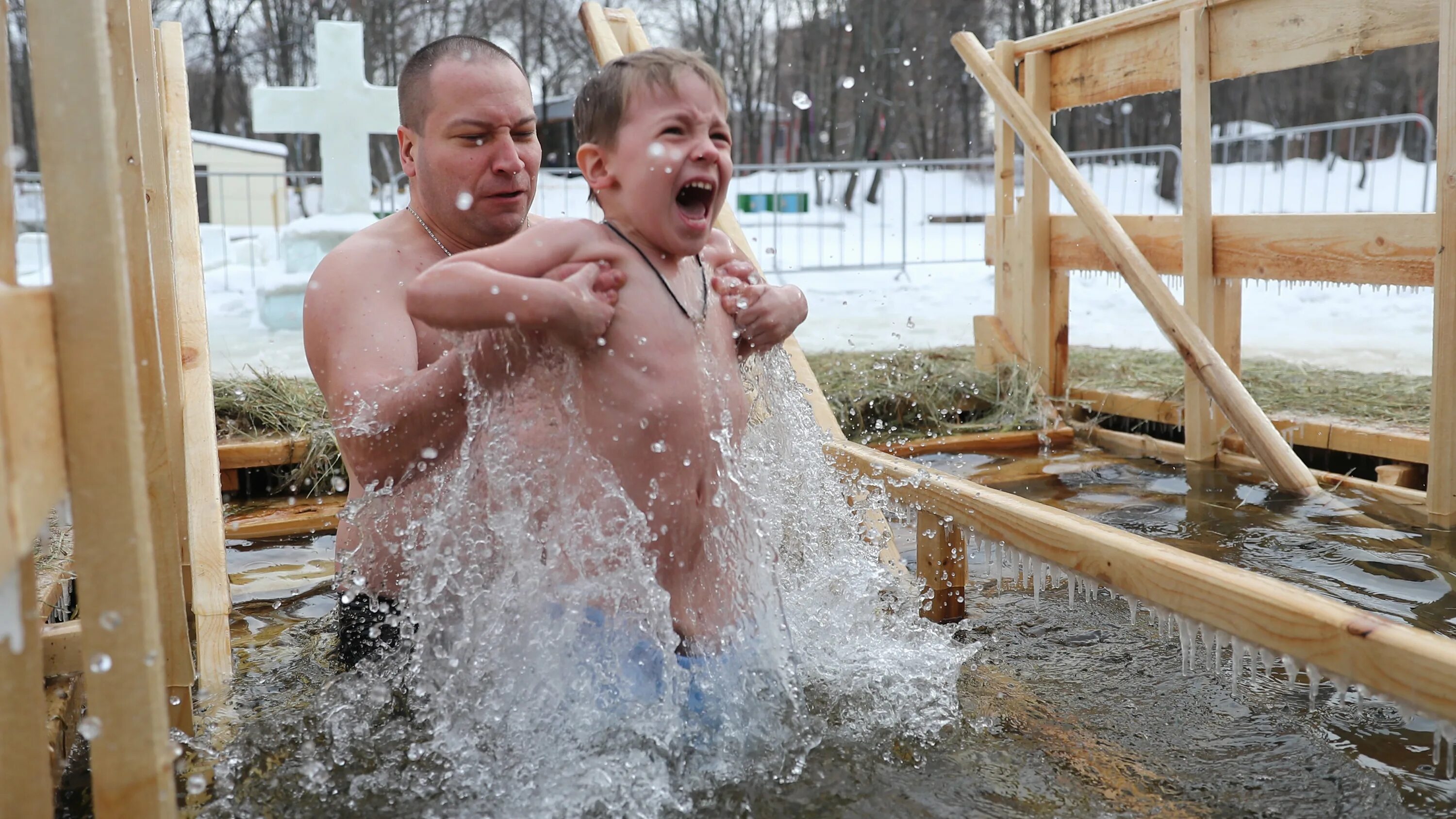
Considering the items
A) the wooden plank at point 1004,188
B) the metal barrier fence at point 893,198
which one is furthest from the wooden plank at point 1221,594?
the metal barrier fence at point 893,198

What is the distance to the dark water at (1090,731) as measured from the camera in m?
1.91

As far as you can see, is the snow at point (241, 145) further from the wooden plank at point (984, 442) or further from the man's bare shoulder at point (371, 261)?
the man's bare shoulder at point (371, 261)

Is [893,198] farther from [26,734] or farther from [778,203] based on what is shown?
[26,734]

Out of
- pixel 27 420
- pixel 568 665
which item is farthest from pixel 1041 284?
pixel 27 420

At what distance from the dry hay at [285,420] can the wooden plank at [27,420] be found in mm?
3320

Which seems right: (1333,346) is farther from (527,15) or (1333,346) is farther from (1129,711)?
(527,15)

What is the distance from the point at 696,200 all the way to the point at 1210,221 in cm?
308

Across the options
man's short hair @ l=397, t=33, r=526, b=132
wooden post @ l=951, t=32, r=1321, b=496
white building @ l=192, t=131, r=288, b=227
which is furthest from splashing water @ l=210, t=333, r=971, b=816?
white building @ l=192, t=131, r=288, b=227

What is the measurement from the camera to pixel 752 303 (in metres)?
2.27

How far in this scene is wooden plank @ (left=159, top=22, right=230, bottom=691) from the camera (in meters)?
2.51

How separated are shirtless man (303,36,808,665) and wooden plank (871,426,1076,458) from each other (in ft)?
8.04

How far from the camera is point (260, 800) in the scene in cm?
198

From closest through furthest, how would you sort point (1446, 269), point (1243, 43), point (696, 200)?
point (696, 200), point (1446, 269), point (1243, 43)

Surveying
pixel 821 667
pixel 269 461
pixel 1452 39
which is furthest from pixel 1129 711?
pixel 269 461
